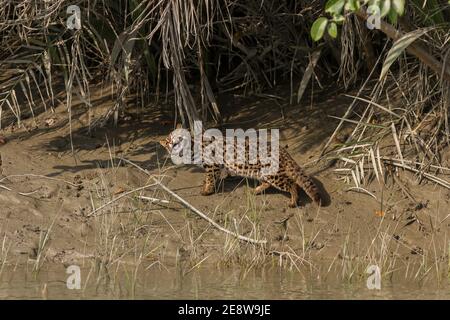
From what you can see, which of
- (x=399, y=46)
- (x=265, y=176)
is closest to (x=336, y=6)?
(x=399, y=46)

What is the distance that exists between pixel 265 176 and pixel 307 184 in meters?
0.37

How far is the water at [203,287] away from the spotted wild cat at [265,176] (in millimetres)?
1081

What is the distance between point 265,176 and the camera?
30.6ft

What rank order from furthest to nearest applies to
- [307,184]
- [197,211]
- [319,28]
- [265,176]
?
[265,176]
[307,184]
[197,211]
[319,28]

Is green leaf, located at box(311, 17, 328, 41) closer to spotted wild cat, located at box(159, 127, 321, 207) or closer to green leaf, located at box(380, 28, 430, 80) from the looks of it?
green leaf, located at box(380, 28, 430, 80)

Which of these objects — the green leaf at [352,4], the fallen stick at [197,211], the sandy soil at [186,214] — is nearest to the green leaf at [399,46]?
the sandy soil at [186,214]

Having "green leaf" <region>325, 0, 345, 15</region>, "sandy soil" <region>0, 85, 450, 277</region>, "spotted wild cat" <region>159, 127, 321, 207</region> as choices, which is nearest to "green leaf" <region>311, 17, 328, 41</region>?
"green leaf" <region>325, 0, 345, 15</region>

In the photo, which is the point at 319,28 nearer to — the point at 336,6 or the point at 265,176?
the point at 336,6

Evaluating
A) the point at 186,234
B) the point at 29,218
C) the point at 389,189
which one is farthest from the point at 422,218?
the point at 29,218

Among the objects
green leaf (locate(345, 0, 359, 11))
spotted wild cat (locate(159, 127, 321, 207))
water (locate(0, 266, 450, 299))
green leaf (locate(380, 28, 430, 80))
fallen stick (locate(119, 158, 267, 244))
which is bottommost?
water (locate(0, 266, 450, 299))

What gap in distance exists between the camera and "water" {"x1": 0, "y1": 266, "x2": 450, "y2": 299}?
7.56 m

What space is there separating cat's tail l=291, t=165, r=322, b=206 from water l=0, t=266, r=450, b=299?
1.03 m

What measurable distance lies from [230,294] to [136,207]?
1.73m
